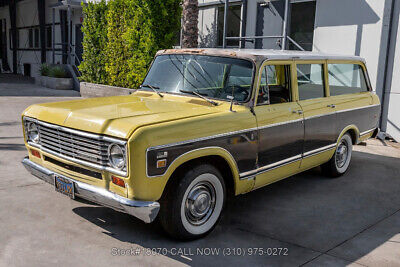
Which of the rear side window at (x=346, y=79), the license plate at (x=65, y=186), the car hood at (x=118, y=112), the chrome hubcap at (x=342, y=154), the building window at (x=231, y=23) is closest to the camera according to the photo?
the car hood at (x=118, y=112)

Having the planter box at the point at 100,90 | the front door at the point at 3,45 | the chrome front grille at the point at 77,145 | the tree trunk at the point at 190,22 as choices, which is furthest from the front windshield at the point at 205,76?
the front door at the point at 3,45

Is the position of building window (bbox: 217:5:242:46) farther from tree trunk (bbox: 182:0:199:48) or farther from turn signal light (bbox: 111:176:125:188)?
turn signal light (bbox: 111:176:125:188)

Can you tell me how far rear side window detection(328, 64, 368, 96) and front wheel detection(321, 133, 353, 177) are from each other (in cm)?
76

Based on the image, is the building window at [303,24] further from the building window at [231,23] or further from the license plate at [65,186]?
the license plate at [65,186]

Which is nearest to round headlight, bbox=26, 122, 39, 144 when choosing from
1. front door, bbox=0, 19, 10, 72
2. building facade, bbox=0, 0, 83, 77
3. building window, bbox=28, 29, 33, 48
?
building facade, bbox=0, 0, 83, 77

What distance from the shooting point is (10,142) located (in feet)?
25.7

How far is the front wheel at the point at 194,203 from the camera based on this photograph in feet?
12.7

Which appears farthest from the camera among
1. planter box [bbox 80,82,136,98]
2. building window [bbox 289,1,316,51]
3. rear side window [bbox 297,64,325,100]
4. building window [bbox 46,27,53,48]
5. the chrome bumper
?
building window [bbox 46,27,53,48]

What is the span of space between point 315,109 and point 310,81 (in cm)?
40

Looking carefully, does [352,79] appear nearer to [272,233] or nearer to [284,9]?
[272,233]

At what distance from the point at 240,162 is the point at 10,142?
5.38m

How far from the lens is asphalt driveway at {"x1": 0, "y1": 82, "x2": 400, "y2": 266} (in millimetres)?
3785

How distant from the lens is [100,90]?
1464cm

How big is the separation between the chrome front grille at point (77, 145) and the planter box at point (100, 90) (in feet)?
29.1
